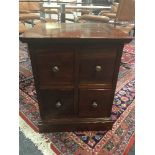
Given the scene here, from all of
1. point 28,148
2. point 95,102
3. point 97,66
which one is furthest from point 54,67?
point 28,148

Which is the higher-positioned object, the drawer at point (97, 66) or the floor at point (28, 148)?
the drawer at point (97, 66)

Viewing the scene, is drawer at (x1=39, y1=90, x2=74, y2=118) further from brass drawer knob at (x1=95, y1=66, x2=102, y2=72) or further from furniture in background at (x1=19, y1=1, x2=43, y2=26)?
furniture in background at (x1=19, y1=1, x2=43, y2=26)

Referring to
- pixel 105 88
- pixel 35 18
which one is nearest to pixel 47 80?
pixel 105 88

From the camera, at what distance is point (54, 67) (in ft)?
3.43

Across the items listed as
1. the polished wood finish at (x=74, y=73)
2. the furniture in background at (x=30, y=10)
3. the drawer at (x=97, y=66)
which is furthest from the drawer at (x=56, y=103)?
the furniture in background at (x=30, y=10)

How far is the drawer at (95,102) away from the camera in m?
1.17

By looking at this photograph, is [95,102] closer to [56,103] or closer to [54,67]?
[56,103]

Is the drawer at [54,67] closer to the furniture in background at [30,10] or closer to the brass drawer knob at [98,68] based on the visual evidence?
the brass drawer knob at [98,68]

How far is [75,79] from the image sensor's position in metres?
1.10

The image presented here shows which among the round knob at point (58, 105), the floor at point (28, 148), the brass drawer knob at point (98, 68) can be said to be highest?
the brass drawer knob at point (98, 68)

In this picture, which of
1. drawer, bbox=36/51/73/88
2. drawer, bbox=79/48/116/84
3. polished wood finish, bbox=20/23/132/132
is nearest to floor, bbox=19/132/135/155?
polished wood finish, bbox=20/23/132/132

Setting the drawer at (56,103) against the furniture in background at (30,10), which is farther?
the furniture in background at (30,10)

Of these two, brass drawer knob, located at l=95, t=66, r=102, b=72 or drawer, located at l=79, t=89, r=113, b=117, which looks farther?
drawer, located at l=79, t=89, r=113, b=117

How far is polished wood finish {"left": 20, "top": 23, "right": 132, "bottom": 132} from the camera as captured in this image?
0.98 m
